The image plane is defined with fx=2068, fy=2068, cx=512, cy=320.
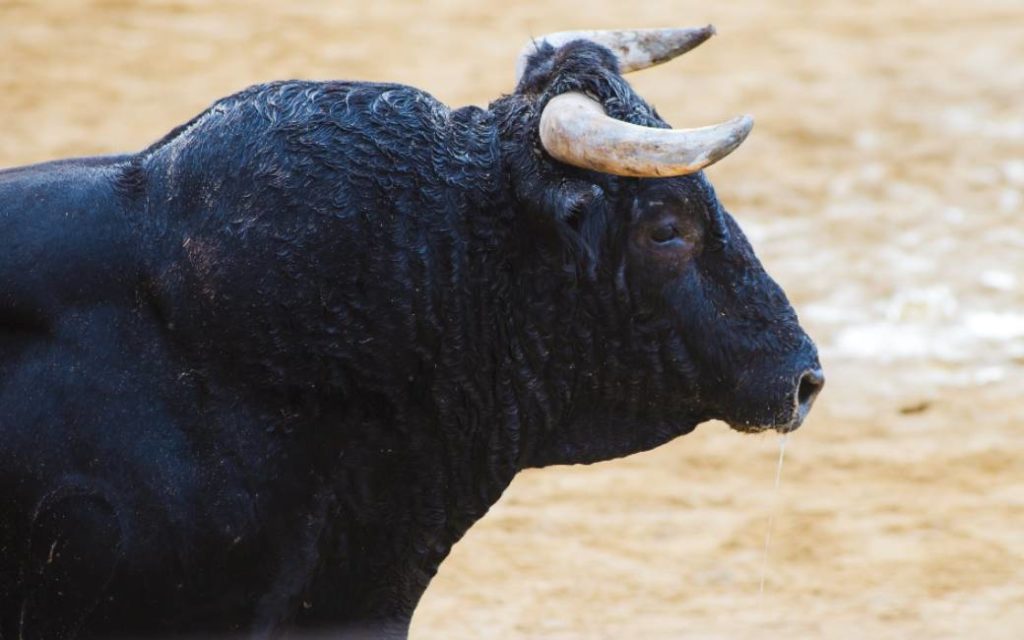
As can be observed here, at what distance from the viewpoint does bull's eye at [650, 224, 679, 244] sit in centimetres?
550

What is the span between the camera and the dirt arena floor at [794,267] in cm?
793

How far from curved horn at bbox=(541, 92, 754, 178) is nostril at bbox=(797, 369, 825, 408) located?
0.77m

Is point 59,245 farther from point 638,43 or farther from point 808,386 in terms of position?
point 808,386

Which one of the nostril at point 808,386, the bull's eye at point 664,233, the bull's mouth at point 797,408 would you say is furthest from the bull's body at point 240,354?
the nostril at point 808,386

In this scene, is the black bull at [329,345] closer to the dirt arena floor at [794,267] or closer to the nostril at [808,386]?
the nostril at [808,386]

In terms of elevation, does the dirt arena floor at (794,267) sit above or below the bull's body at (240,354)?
below

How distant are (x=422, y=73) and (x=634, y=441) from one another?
8680 mm

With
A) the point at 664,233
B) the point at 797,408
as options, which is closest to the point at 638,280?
the point at 664,233

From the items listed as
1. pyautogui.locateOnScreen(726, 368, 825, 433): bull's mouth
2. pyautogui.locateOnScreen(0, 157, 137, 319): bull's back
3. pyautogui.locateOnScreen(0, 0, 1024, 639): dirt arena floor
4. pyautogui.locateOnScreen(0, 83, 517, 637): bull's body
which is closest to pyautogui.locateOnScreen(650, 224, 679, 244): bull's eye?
pyautogui.locateOnScreen(0, 83, 517, 637): bull's body

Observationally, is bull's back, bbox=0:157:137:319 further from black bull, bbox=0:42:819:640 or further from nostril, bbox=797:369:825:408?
nostril, bbox=797:369:825:408

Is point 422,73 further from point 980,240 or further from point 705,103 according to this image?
point 980,240

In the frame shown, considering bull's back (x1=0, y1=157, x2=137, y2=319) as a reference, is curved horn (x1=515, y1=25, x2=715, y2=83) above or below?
above

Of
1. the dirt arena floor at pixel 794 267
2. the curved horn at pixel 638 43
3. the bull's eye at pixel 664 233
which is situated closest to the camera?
the bull's eye at pixel 664 233

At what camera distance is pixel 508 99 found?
572cm
